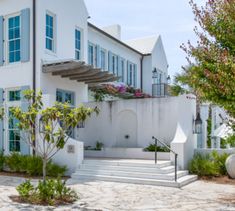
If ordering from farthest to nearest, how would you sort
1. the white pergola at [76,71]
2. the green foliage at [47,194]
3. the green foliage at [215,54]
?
1. the white pergola at [76,71]
2. the green foliage at [47,194]
3. the green foliage at [215,54]

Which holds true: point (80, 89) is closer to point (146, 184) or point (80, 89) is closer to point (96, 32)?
point (96, 32)

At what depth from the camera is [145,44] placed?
86.8 feet

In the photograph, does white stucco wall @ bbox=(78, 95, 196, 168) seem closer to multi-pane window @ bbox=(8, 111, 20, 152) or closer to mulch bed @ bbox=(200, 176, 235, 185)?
mulch bed @ bbox=(200, 176, 235, 185)

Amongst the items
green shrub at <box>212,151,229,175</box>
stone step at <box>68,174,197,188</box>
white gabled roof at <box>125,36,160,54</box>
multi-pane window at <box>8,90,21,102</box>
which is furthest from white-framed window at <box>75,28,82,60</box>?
white gabled roof at <box>125,36,160,54</box>

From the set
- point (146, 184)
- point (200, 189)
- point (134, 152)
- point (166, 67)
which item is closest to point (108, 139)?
point (134, 152)

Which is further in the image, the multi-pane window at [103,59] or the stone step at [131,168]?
the multi-pane window at [103,59]

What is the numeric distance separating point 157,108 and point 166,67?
14.0 m

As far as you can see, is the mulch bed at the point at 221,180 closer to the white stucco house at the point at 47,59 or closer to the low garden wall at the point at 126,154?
the white stucco house at the point at 47,59

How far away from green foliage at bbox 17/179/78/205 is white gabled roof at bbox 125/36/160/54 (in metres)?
17.9

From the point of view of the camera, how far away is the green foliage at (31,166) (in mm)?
12453

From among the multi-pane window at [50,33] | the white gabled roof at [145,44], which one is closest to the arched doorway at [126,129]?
the multi-pane window at [50,33]

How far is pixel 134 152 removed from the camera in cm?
1489

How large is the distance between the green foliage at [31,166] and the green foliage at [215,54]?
6.62m

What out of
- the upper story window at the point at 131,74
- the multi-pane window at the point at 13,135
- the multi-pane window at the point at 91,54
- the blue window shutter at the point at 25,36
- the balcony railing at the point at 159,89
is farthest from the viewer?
the balcony railing at the point at 159,89
